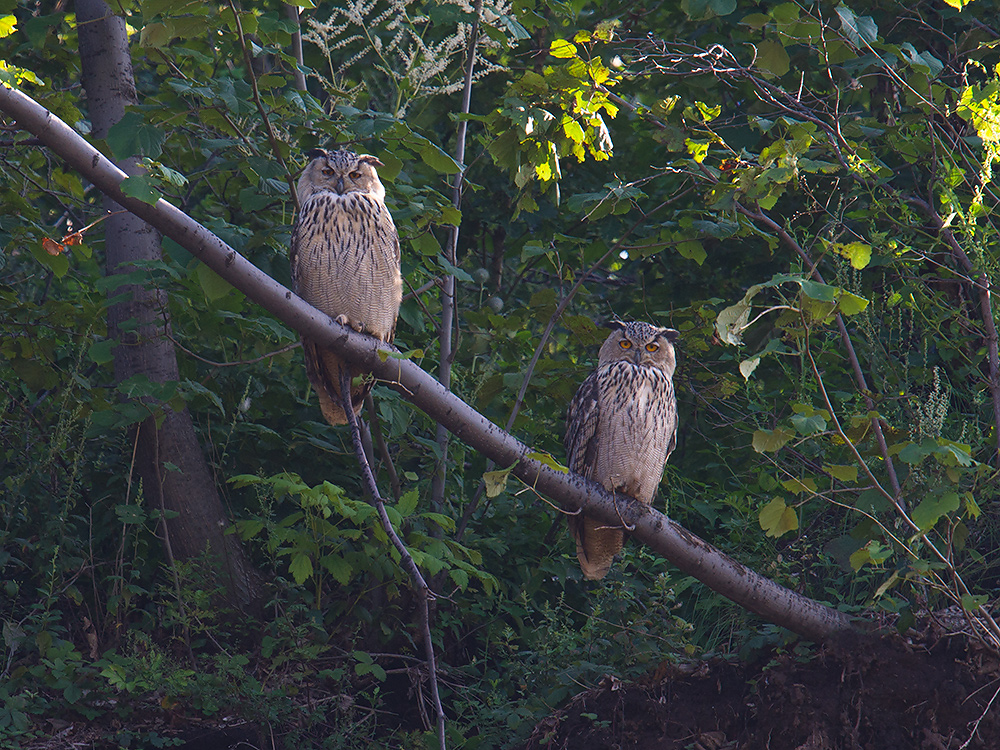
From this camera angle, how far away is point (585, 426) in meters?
3.78

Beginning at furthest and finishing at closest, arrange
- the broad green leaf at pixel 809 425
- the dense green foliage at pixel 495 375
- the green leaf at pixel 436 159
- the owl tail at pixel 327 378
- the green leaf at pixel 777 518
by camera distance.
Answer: the owl tail at pixel 327 378 → the green leaf at pixel 436 159 → the dense green foliage at pixel 495 375 → the green leaf at pixel 777 518 → the broad green leaf at pixel 809 425

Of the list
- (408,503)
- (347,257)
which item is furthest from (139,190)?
(408,503)

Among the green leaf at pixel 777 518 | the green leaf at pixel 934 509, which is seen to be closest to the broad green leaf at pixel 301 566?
the green leaf at pixel 777 518

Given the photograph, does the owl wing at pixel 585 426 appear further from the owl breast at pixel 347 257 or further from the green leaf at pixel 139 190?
the green leaf at pixel 139 190

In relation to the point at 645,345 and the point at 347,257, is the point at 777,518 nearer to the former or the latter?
the point at 645,345

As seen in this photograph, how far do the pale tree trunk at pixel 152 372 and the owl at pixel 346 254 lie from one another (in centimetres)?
83

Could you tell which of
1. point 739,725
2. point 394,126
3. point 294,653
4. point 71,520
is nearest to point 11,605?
point 71,520

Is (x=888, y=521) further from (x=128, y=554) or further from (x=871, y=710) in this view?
(x=128, y=554)

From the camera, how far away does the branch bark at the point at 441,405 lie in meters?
2.44

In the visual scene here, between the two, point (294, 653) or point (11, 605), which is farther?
point (11, 605)

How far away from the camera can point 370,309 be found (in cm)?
356

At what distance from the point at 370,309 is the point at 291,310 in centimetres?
90

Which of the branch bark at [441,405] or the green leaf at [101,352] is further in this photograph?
the green leaf at [101,352]

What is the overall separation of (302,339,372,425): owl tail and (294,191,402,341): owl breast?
0.16m
